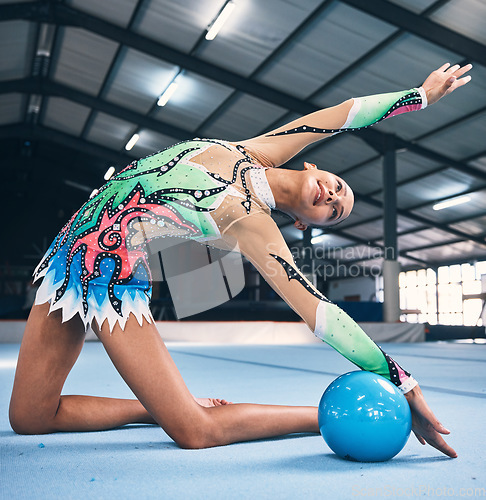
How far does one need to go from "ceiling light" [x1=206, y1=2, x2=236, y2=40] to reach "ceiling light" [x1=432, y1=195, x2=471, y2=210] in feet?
31.3

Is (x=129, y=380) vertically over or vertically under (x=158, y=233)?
under

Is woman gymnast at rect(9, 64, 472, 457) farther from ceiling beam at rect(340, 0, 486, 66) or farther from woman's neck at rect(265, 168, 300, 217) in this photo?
ceiling beam at rect(340, 0, 486, 66)

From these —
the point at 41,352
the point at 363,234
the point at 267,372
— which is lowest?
the point at 267,372

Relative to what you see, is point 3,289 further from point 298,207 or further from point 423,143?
point 298,207

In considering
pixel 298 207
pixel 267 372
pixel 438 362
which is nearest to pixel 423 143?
pixel 438 362

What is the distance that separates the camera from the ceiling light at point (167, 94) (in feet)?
43.5

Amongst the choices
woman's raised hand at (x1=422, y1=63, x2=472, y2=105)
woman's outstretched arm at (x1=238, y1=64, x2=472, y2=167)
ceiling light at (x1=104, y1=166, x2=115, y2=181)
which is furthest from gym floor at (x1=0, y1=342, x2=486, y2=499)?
ceiling light at (x1=104, y1=166, x2=115, y2=181)

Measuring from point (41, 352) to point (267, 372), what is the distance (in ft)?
10.3

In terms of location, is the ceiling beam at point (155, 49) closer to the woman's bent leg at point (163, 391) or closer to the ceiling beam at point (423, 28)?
the ceiling beam at point (423, 28)

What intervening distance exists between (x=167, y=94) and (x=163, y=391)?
12.8 meters

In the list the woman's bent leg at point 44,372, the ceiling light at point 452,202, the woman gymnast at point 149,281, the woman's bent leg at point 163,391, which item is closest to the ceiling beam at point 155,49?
the ceiling light at point 452,202

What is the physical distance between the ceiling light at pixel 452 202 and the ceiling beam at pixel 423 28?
8.08 meters

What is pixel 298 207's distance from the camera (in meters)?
1.91

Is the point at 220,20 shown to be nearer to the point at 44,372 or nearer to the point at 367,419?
the point at 44,372
